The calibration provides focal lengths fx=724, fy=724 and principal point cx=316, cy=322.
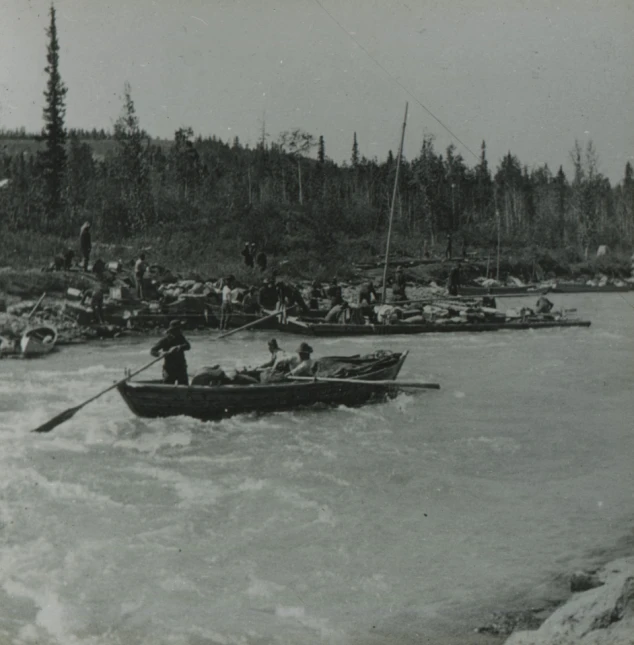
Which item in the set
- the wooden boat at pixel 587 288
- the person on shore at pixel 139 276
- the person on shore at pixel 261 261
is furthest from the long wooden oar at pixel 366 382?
the wooden boat at pixel 587 288

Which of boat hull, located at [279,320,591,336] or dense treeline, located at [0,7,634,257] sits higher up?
dense treeline, located at [0,7,634,257]

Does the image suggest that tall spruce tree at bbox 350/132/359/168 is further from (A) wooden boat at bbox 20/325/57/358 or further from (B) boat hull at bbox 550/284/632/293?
(A) wooden boat at bbox 20/325/57/358

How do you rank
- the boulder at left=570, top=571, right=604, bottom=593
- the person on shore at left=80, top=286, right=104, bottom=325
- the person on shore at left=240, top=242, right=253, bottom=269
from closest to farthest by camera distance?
the boulder at left=570, top=571, right=604, bottom=593 → the person on shore at left=80, top=286, right=104, bottom=325 → the person on shore at left=240, top=242, right=253, bottom=269

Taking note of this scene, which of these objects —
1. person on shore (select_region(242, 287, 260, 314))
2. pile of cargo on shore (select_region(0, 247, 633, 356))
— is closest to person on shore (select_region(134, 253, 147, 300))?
pile of cargo on shore (select_region(0, 247, 633, 356))

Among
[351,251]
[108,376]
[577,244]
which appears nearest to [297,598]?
[108,376]

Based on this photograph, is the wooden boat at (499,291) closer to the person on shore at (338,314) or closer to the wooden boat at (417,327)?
the wooden boat at (417,327)

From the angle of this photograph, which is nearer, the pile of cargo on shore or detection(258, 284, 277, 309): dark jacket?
the pile of cargo on shore
